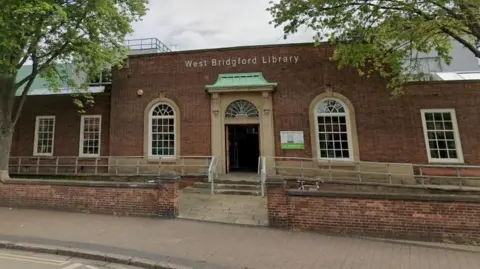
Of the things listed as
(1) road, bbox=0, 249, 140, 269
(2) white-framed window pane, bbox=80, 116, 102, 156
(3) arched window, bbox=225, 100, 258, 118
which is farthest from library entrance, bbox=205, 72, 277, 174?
(1) road, bbox=0, 249, 140, 269

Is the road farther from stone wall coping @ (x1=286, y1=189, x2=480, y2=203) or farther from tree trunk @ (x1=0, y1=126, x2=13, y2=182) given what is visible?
tree trunk @ (x1=0, y1=126, x2=13, y2=182)

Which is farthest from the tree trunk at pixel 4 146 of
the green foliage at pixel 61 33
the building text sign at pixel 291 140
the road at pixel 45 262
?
the building text sign at pixel 291 140

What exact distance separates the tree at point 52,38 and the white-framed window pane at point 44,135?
4.98m

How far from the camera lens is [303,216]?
6.89m

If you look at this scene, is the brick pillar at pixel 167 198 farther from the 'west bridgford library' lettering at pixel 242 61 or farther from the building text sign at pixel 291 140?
the 'west bridgford library' lettering at pixel 242 61

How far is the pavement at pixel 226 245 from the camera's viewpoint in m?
4.89

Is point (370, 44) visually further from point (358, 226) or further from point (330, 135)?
point (358, 226)

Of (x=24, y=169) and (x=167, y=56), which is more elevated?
(x=167, y=56)

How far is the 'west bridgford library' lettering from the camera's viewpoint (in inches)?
544

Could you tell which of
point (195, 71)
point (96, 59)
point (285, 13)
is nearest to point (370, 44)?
point (285, 13)

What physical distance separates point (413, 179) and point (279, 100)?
273 inches

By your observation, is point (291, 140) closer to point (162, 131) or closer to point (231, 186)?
point (231, 186)

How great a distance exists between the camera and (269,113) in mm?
13469

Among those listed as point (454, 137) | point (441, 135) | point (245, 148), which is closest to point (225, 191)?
point (245, 148)
